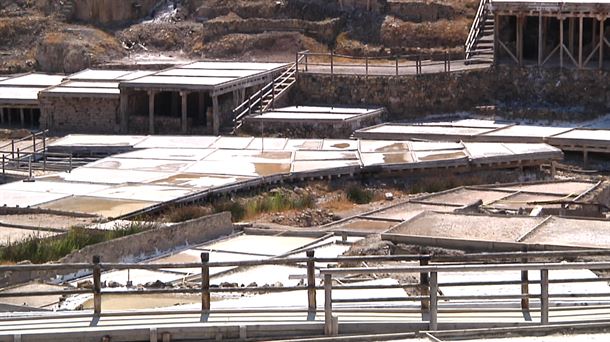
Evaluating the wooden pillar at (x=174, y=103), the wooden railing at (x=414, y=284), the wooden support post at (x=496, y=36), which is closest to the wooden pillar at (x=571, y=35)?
the wooden support post at (x=496, y=36)

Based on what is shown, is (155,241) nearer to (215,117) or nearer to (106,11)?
(215,117)

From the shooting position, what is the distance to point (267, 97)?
4069cm

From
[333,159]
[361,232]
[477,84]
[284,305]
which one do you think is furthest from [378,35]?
[284,305]

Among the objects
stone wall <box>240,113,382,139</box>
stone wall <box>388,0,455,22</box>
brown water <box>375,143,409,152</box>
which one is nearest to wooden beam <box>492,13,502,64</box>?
stone wall <box>388,0,455,22</box>

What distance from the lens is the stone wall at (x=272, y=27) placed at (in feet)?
150

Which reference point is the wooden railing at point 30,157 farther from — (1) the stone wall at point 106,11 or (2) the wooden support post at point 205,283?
(2) the wooden support post at point 205,283

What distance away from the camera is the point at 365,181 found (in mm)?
32250

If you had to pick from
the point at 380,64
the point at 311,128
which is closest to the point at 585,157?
the point at 311,128

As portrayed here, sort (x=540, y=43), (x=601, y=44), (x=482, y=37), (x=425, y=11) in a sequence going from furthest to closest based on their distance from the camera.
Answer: (x=425, y=11), (x=482, y=37), (x=540, y=43), (x=601, y=44)

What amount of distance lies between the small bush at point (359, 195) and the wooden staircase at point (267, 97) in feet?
25.4

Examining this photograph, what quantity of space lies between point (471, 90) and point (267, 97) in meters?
5.42

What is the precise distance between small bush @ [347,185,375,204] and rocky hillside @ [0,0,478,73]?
13085mm

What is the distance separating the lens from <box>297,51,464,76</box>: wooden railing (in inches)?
1635

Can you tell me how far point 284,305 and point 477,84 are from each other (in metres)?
26.6
